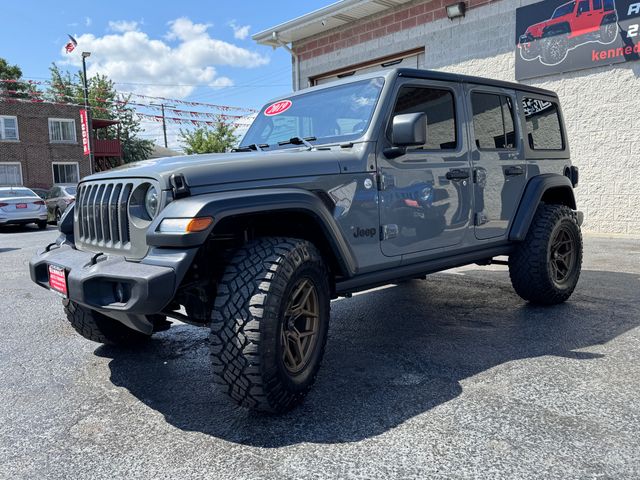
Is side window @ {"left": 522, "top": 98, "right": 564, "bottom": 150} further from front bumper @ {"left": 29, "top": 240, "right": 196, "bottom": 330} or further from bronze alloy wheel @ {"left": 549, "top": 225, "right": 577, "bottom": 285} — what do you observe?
front bumper @ {"left": 29, "top": 240, "right": 196, "bottom": 330}

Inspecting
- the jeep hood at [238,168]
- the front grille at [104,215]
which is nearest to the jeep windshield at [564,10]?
the jeep hood at [238,168]

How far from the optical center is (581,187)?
943 centimetres

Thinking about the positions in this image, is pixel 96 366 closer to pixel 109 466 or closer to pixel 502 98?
pixel 109 466

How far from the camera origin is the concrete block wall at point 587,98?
8766 mm

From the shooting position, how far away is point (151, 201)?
101 inches

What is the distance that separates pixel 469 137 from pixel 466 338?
1475 millimetres

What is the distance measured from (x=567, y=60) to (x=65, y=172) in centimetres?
2802

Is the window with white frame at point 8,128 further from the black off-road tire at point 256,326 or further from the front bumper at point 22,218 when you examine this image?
the black off-road tire at point 256,326

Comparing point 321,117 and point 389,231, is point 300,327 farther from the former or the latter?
point 321,117

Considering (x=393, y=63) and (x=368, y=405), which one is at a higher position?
(x=393, y=63)

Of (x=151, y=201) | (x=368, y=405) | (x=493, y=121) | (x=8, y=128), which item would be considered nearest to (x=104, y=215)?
(x=151, y=201)

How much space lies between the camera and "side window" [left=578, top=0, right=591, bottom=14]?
8.76 meters

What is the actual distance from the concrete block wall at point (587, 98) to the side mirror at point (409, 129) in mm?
7237

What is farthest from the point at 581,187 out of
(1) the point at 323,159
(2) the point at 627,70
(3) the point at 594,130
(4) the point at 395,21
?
(1) the point at 323,159
